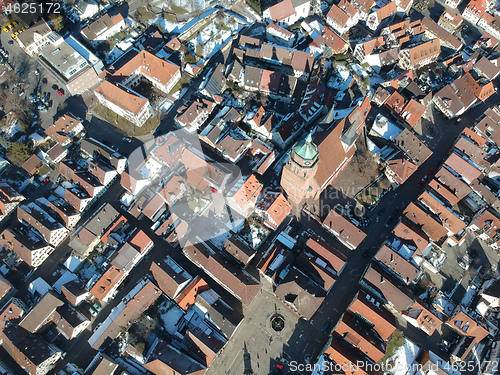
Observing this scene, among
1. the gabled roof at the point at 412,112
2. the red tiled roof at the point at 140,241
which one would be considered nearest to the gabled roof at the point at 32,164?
the red tiled roof at the point at 140,241

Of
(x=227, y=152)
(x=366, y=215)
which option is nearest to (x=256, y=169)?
(x=227, y=152)

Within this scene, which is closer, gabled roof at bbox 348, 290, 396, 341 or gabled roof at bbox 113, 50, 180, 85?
gabled roof at bbox 348, 290, 396, 341

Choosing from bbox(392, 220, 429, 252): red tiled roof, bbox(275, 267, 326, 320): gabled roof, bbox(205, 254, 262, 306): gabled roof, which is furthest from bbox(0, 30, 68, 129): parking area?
bbox(392, 220, 429, 252): red tiled roof

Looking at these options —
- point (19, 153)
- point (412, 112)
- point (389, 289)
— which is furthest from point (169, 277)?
point (412, 112)

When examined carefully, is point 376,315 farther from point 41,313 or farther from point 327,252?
point 41,313

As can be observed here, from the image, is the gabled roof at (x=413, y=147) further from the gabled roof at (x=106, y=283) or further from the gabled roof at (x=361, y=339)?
the gabled roof at (x=106, y=283)

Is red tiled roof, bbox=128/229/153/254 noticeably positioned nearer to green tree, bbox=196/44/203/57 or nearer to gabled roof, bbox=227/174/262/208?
gabled roof, bbox=227/174/262/208

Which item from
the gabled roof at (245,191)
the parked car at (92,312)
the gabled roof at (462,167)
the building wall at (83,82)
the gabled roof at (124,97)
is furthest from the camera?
the building wall at (83,82)

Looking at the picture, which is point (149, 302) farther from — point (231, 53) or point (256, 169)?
point (231, 53)
